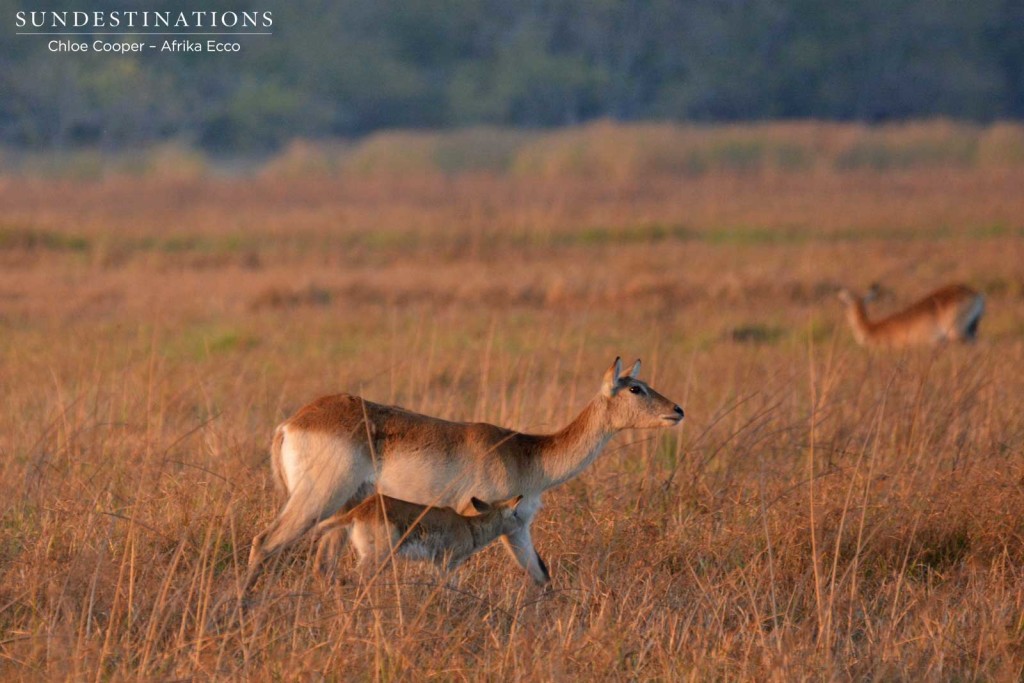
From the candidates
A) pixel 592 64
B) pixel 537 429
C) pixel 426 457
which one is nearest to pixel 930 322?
pixel 537 429

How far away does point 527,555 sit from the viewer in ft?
15.8

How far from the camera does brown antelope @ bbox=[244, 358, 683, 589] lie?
4.73 metres

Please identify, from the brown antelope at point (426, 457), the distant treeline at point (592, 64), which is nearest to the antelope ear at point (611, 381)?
the brown antelope at point (426, 457)

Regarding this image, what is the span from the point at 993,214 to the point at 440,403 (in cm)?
1601

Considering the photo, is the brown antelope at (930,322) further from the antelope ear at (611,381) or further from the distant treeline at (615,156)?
the distant treeline at (615,156)

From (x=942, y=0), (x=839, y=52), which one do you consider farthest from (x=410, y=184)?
(x=942, y=0)

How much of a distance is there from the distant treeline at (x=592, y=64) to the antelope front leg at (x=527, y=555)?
1551 inches

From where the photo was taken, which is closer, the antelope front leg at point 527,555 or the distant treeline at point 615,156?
the antelope front leg at point 527,555

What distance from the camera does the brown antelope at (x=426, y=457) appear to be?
4.73 meters

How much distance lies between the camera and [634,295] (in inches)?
499

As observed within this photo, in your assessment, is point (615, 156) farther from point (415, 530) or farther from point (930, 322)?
point (415, 530)

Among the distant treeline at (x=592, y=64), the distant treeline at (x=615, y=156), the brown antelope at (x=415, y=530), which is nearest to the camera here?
the brown antelope at (x=415, y=530)

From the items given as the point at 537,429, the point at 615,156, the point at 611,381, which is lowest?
the point at 537,429

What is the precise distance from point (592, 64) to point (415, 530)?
1874 inches
